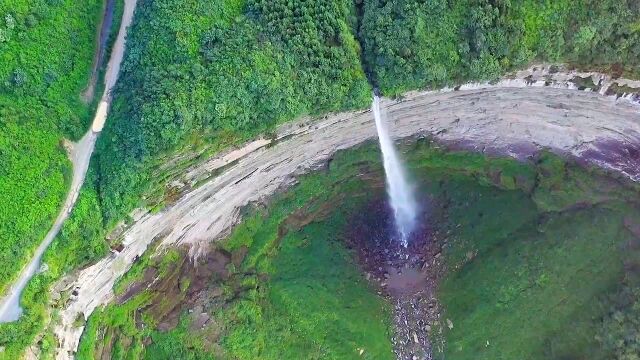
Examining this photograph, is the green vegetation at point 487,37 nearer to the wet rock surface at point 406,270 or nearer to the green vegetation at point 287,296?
the green vegetation at point 287,296

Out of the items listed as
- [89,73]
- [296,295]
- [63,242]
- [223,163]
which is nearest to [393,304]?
[296,295]

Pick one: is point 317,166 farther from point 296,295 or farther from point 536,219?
point 536,219

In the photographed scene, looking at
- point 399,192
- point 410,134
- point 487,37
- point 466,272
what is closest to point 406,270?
point 466,272

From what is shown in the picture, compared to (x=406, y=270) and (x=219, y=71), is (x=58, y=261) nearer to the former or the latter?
(x=219, y=71)

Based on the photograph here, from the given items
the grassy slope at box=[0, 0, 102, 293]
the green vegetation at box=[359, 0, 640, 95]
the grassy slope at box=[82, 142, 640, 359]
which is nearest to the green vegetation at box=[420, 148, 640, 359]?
the grassy slope at box=[82, 142, 640, 359]

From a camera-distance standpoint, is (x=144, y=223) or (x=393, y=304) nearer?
(x=144, y=223)

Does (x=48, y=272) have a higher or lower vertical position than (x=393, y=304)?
higher
